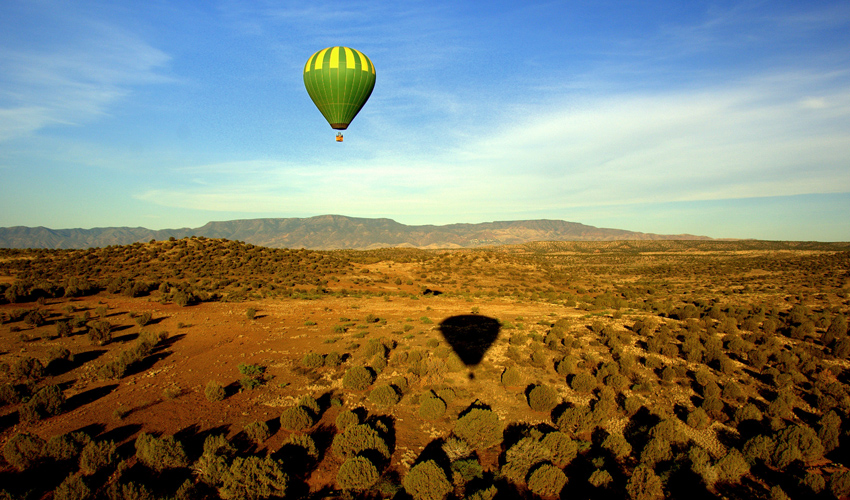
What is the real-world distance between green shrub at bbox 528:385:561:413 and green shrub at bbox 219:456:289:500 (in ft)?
27.0

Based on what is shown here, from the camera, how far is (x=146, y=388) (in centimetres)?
1251

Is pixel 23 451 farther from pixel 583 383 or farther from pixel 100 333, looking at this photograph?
pixel 583 383

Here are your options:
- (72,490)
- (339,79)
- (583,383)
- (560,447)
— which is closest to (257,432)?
(72,490)

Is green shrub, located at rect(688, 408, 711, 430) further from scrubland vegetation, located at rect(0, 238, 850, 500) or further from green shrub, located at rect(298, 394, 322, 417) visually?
green shrub, located at rect(298, 394, 322, 417)

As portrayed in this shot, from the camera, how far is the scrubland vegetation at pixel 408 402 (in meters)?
Answer: 8.49

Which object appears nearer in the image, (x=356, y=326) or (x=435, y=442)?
(x=435, y=442)

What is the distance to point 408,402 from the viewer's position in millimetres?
12789

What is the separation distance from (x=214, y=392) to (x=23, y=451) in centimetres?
438

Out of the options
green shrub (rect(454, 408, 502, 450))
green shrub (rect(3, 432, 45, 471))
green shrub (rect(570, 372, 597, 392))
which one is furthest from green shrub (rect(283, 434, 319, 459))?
green shrub (rect(570, 372, 597, 392))

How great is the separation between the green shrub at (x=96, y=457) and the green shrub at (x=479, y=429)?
8.93 meters

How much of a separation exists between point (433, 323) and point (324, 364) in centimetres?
809

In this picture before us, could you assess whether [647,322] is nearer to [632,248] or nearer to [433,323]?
[433,323]

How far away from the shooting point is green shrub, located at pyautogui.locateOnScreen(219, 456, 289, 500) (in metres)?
7.75

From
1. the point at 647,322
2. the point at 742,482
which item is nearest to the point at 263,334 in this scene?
the point at 742,482
